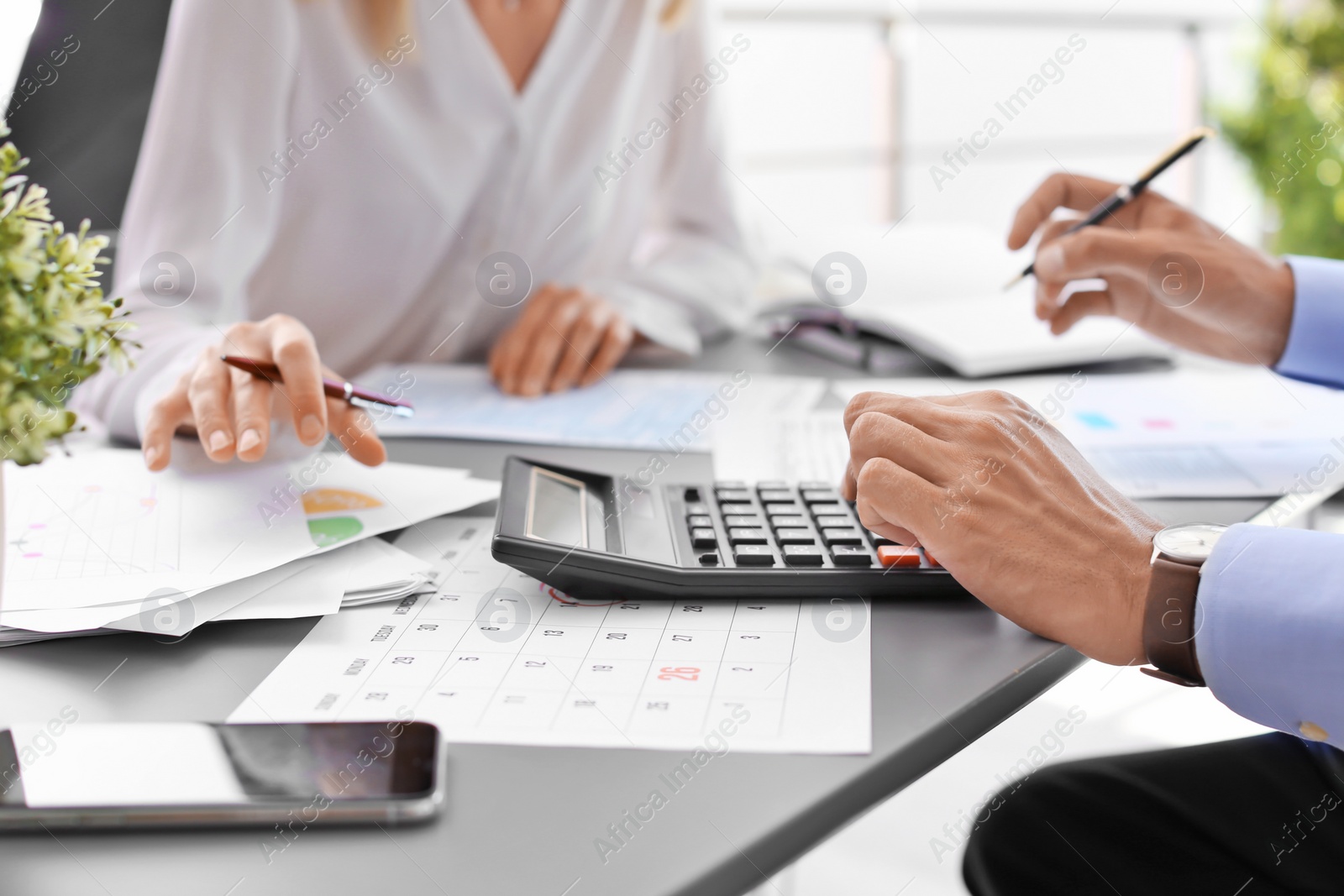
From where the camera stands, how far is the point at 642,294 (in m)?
1.16

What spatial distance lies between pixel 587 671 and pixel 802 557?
14 cm

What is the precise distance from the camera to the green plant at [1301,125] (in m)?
3.28

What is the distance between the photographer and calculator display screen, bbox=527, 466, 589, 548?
547 millimetres

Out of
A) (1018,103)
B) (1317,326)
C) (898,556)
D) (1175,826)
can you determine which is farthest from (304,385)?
(1018,103)

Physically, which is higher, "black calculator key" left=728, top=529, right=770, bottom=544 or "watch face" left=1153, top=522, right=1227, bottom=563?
"watch face" left=1153, top=522, right=1227, bottom=563

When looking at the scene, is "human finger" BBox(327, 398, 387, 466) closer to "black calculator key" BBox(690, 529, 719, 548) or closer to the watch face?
"black calculator key" BBox(690, 529, 719, 548)

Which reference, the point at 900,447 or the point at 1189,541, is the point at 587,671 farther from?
the point at 1189,541

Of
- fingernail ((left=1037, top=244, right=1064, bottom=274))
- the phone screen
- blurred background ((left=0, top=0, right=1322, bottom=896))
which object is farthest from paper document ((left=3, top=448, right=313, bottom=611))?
blurred background ((left=0, top=0, right=1322, bottom=896))

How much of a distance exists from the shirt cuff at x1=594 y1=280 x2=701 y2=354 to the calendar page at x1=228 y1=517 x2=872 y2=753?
22.3 inches

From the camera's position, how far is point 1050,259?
86 cm

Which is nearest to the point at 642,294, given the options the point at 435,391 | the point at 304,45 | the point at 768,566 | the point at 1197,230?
the point at 435,391

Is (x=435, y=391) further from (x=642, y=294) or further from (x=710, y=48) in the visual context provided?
(x=710, y=48)

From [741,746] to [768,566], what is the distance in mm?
148

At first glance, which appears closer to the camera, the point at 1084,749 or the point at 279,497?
the point at 279,497
